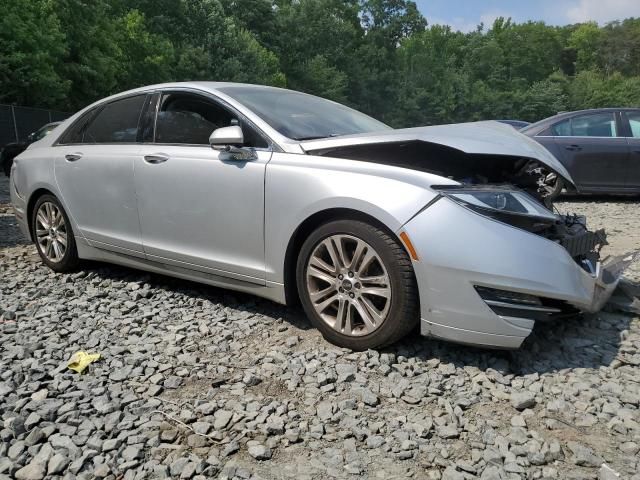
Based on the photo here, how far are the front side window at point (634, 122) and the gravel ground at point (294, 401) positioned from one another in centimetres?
608

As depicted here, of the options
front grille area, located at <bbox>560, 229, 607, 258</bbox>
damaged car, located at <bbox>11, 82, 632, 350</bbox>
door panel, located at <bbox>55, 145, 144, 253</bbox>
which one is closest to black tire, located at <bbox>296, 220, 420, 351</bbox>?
damaged car, located at <bbox>11, 82, 632, 350</bbox>

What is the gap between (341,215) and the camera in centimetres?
311

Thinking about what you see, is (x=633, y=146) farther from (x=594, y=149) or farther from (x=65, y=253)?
(x=65, y=253)

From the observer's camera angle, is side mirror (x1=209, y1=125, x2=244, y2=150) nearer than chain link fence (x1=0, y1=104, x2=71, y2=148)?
Yes

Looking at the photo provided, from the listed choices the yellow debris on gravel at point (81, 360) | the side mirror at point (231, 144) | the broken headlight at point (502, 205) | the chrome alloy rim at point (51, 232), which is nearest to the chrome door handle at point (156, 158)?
the side mirror at point (231, 144)

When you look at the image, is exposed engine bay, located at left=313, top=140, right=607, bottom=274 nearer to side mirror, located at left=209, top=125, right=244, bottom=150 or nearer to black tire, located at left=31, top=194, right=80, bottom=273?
side mirror, located at left=209, top=125, right=244, bottom=150

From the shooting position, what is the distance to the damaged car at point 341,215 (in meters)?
2.76

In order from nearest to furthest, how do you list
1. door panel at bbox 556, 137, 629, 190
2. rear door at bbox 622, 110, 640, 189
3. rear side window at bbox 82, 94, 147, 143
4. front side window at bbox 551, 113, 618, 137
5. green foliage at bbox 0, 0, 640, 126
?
rear side window at bbox 82, 94, 147, 143 → rear door at bbox 622, 110, 640, 189 → door panel at bbox 556, 137, 629, 190 → front side window at bbox 551, 113, 618, 137 → green foliage at bbox 0, 0, 640, 126

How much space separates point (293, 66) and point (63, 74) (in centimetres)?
3295

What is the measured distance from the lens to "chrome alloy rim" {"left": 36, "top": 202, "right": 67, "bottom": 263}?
4770 mm

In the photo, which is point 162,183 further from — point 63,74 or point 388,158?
point 63,74

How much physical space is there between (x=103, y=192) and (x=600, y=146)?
24.3ft

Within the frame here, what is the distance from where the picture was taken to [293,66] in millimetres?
56438

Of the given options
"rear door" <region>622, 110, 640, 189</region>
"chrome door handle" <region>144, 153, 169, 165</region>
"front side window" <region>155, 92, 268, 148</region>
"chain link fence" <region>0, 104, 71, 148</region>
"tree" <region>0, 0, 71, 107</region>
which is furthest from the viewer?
"tree" <region>0, 0, 71, 107</region>
